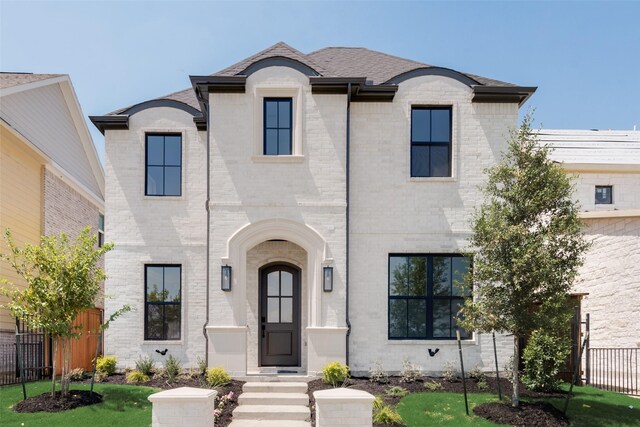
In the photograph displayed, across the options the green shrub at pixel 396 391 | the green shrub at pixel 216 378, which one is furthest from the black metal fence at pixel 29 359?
the green shrub at pixel 396 391

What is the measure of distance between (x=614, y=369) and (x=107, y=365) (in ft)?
38.9

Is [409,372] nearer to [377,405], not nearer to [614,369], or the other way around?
[377,405]

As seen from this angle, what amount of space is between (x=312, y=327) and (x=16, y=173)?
370 inches

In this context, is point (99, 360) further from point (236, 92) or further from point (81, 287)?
point (236, 92)

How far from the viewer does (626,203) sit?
65.6ft

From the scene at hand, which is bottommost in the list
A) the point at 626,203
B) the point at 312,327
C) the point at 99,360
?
the point at 99,360

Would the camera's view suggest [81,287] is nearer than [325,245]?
Yes

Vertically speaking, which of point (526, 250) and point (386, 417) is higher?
point (526, 250)

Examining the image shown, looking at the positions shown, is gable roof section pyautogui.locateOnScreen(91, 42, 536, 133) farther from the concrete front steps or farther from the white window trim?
the concrete front steps

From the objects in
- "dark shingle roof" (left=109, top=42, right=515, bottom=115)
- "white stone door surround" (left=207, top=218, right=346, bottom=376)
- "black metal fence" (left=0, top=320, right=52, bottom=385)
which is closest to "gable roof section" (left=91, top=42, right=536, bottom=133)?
"dark shingle roof" (left=109, top=42, right=515, bottom=115)

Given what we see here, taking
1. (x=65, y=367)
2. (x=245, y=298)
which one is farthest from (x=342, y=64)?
(x=65, y=367)

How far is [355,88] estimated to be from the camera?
12.1 metres

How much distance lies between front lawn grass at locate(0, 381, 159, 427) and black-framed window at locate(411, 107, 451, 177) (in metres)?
7.44

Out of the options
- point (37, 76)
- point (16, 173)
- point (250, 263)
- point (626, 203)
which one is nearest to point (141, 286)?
point (250, 263)
